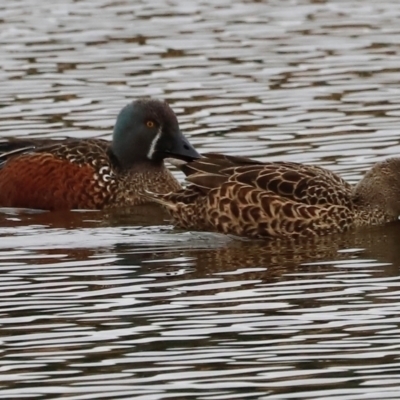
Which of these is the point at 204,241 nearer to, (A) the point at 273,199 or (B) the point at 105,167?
(A) the point at 273,199

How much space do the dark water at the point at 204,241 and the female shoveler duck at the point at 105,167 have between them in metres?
0.27

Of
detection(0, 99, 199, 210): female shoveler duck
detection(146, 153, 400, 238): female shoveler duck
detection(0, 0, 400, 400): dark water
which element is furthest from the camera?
detection(0, 99, 199, 210): female shoveler duck

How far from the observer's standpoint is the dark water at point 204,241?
8.70 m

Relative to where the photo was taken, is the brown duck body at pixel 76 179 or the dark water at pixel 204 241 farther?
the brown duck body at pixel 76 179

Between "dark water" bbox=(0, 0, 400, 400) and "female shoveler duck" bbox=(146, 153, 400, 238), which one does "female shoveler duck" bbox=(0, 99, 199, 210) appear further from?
"female shoveler duck" bbox=(146, 153, 400, 238)

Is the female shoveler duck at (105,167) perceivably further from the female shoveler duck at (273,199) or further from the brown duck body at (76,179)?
the female shoveler duck at (273,199)

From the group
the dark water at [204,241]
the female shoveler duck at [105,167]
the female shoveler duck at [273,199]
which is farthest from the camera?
the female shoveler duck at [105,167]

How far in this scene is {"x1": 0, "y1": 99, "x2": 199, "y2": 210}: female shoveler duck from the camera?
46.8 ft

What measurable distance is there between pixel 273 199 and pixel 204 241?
0.62 metres

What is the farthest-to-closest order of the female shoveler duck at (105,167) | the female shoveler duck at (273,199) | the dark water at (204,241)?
the female shoveler duck at (105,167)
the female shoveler duck at (273,199)
the dark water at (204,241)

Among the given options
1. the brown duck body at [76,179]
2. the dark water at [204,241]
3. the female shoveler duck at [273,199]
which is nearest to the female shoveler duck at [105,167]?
the brown duck body at [76,179]

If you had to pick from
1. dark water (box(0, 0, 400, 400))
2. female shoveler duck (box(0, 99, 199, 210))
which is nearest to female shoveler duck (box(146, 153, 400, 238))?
dark water (box(0, 0, 400, 400))

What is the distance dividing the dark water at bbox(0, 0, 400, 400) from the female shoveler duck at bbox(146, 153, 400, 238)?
0.18 meters

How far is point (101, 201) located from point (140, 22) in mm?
7857
